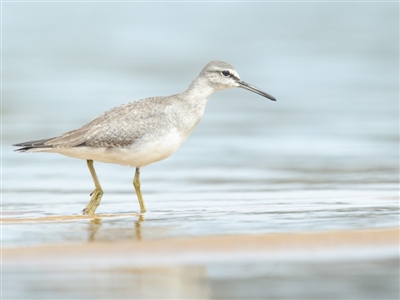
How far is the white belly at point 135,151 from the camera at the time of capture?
11.0 m

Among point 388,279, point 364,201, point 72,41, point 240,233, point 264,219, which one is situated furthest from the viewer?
point 72,41

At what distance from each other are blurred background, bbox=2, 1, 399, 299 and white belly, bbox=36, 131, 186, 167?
0.63 metres

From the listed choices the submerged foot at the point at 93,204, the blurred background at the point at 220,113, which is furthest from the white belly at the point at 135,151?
the blurred background at the point at 220,113

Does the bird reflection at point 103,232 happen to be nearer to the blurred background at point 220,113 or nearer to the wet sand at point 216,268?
the blurred background at point 220,113

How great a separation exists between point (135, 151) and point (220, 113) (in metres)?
9.14

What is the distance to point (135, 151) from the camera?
1104 centimetres

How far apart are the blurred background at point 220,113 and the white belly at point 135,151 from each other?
0.63 m

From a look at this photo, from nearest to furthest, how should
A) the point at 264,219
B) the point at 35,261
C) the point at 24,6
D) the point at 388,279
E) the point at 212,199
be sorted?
1. the point at 388,279
2. the point at 35,261
3. the point at 264,219
4. the point at 212,199
5. the point at 24,6

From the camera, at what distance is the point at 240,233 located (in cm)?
884

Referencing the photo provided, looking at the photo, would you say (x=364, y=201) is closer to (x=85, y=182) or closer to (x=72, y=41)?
(x=85, y=182)

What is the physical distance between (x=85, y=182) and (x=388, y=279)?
6942mm

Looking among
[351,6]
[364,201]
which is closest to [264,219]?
[364,201]

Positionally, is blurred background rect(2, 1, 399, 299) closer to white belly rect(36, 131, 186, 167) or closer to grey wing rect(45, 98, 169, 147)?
white belly rect(36, 131, 186, 167)

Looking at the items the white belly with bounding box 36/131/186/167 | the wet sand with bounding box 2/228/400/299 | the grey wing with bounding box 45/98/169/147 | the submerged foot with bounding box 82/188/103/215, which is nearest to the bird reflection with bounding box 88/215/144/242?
the wet sand with bounding box 2/228/400/299
